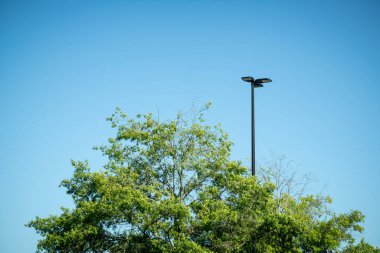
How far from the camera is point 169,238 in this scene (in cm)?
1731

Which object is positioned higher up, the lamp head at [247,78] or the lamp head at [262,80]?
the lamp head at [262,80]

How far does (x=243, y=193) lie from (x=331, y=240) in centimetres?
385

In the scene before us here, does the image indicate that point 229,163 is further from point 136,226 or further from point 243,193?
point 136,226

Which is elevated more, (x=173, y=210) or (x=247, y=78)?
(x=247, y=78)

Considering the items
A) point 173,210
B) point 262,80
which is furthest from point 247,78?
point 173,210

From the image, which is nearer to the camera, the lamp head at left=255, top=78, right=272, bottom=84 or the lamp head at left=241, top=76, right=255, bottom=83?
the lamp head at left=241, top=76, right=255, bottom=83

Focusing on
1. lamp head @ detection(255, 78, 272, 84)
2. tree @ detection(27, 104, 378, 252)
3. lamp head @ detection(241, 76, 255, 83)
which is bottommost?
tree @ detection(27, 104, 378, 252)

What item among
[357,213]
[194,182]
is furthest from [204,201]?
[357,213]

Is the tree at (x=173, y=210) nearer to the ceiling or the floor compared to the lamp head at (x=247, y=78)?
nearer to the floor

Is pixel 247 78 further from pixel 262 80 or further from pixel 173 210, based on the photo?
pixel 173 210

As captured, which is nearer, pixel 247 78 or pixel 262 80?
pixel 247 78

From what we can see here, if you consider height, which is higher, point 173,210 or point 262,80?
point 262,80

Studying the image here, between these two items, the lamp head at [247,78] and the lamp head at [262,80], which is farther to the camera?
the lamp head at [262,80]

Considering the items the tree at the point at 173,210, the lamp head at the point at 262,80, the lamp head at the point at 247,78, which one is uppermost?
the lamp head at the point at 262,80
